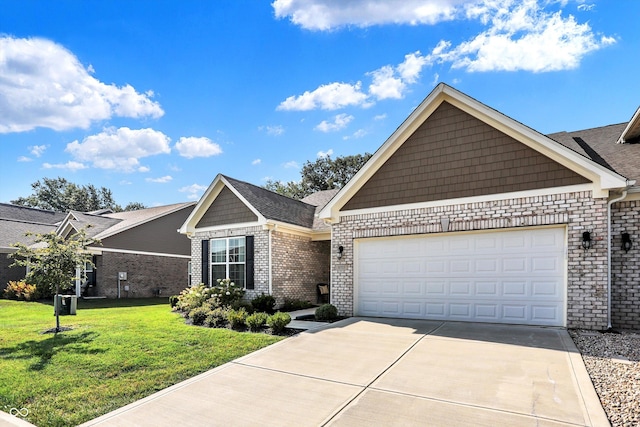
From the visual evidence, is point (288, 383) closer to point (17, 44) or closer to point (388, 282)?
point (388, 282)

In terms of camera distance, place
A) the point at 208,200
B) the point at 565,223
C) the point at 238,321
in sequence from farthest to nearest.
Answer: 1. the point at 208,200
2. the point at 238,321
3. the point at 565,223

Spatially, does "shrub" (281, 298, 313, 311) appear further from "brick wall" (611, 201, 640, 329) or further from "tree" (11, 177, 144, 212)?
"tree" (11, 177, 144, 212)

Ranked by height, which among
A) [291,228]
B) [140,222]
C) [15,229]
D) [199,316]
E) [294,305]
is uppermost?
[140,222]

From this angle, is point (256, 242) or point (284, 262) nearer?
point (256, 242)

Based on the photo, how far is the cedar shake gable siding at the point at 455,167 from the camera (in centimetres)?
830

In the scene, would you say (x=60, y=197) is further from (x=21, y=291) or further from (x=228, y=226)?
(x=228, y=226)

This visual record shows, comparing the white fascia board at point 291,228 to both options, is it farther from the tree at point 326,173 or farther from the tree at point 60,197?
the tree at point 60,197

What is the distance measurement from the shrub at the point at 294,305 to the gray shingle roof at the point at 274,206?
2.96m

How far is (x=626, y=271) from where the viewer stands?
7711 millimetres

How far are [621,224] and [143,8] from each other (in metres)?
14.3

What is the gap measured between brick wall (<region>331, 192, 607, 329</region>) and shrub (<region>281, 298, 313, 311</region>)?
4585 mm

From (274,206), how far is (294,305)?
158 inches

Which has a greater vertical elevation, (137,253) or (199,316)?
(137,253)

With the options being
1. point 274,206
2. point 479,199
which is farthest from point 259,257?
point 479,199
